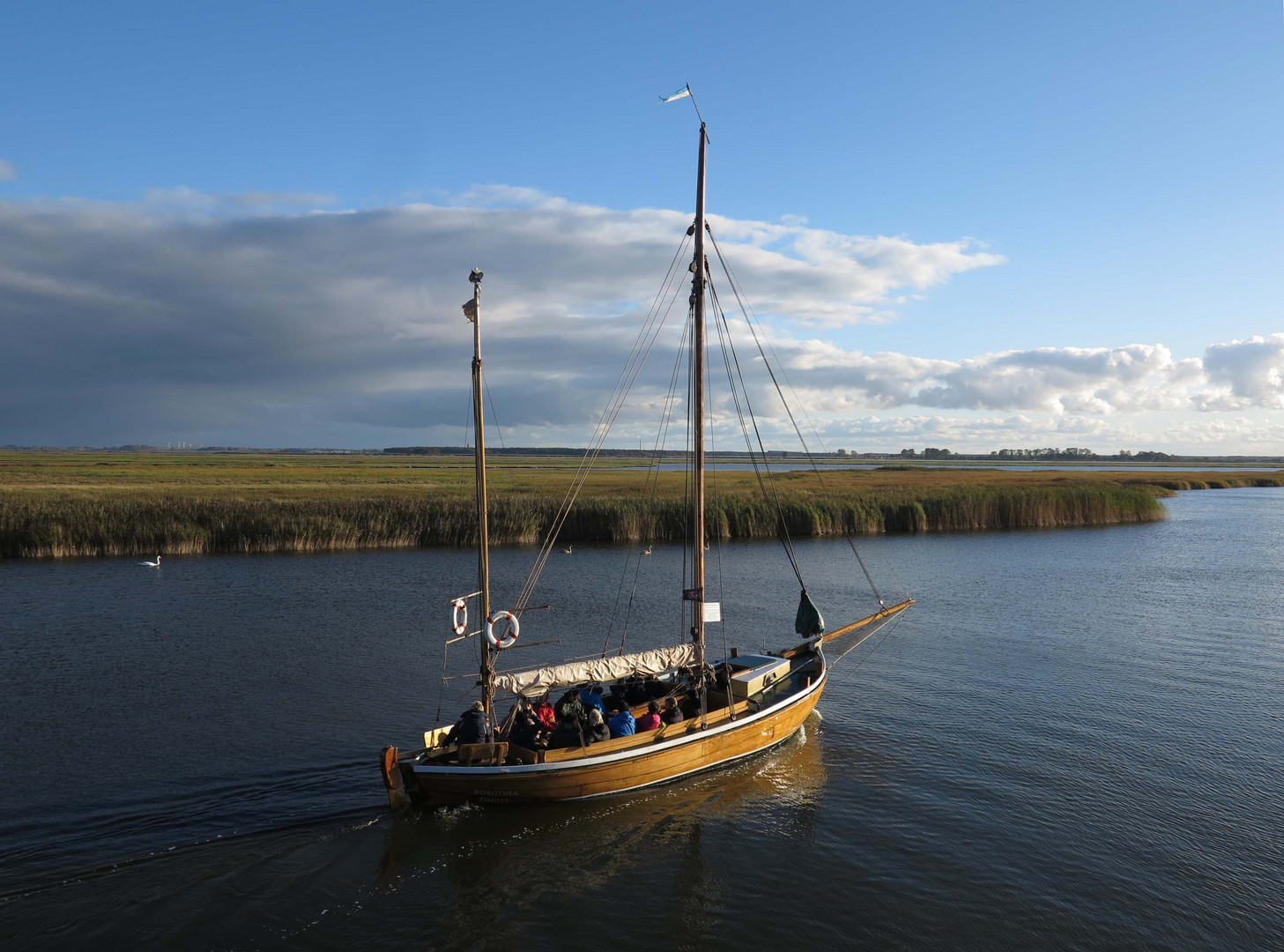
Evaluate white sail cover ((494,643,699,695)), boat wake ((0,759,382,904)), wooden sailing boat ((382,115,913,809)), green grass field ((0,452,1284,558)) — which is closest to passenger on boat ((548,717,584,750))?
wooden sailing boat ((382,115,913,809))

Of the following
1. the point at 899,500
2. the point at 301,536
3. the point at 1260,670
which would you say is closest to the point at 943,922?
the point at 1260,670

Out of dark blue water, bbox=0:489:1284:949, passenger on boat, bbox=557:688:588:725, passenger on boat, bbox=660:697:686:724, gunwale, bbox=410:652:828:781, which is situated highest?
passenger on boat, bbox=557:688:588:725

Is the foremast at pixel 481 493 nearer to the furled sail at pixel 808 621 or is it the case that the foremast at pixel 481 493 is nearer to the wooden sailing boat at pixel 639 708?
the wooden sailing boat at pixel 639 708

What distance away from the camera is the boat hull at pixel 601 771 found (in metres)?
16.3

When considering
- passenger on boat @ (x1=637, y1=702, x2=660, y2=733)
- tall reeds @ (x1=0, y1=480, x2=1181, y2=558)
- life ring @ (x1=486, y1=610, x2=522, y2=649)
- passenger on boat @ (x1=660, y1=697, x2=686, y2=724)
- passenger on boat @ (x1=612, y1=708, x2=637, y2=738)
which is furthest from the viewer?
tall reeds @ (x1=0, y1=480, x2=1181, y2=558)

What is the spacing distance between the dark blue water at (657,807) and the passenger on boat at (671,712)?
56.0 inches

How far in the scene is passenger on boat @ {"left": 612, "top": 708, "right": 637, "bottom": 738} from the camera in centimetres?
1767

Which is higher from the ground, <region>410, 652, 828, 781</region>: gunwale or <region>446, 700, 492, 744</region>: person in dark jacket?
<region>446, 700, 492, 744</region>: person in dark jacket

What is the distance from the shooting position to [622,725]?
698 inches

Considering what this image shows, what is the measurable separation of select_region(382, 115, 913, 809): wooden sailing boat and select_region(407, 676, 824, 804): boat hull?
2cm

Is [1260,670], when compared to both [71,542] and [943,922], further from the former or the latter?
[71,542]

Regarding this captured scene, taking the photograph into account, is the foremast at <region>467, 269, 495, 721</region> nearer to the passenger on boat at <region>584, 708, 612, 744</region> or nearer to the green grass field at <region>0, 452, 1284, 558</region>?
the passenger on boat at <region>584, 708, 612, 744</region>

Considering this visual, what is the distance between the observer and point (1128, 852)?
1570 cm

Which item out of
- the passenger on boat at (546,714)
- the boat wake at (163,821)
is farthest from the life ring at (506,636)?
the boat wake at (163,821)
